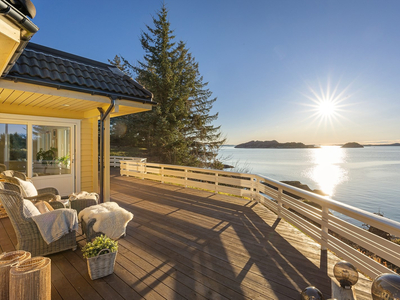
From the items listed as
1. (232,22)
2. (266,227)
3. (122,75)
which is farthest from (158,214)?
(232,22)

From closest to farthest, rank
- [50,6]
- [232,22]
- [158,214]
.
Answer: [158,214], [50,6], [232,22]

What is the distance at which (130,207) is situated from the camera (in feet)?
16.7

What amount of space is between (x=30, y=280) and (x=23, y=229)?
120 cm

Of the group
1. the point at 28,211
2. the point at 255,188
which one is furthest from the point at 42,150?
the point at 255,188

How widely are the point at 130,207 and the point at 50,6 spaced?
30.7ft

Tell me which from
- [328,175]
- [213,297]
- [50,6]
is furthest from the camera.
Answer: [328,175]

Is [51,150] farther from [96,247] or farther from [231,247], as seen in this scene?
[231,247]

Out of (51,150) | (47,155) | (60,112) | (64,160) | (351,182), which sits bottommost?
(351,182)

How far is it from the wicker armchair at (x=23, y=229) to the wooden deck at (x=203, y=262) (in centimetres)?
18

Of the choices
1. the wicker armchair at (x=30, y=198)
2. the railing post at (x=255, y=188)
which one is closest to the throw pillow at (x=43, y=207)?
the wicker armchair at (x=30, y=198)

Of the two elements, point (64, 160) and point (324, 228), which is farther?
point (64, 160)

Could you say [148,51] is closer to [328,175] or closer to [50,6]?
[50,6]

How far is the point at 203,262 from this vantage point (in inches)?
104

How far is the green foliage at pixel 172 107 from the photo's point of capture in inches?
503
